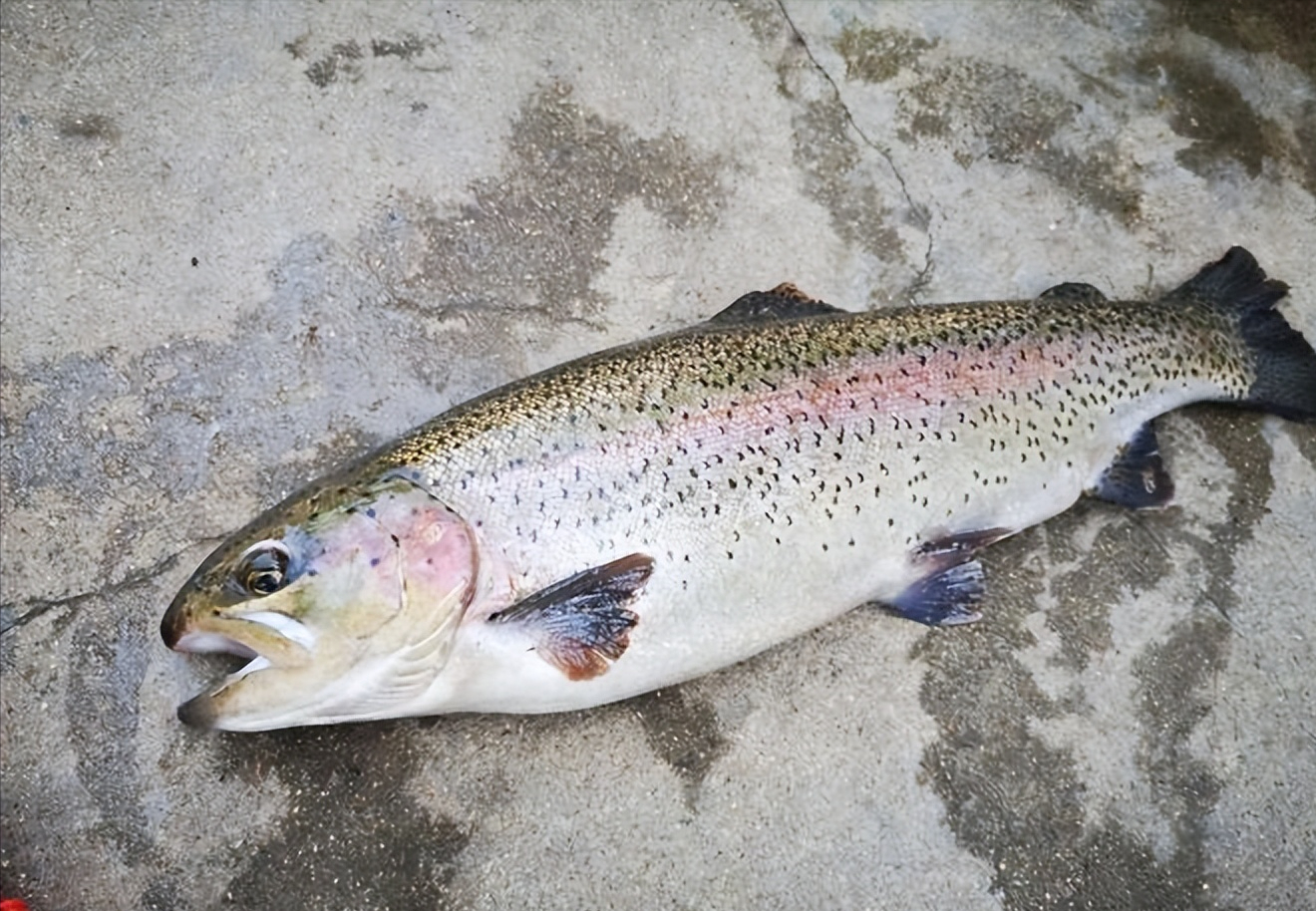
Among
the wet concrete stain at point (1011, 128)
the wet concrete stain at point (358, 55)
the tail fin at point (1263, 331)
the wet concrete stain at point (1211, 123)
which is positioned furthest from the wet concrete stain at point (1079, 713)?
the wet concrete stain at point (358, 55)

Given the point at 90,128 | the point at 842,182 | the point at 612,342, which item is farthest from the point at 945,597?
the point at 90,128

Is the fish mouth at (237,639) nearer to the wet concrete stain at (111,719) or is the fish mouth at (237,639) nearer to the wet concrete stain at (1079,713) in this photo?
the wet concrete stain at (111,719)

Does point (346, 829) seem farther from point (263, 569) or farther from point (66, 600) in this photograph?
point (66, 600)

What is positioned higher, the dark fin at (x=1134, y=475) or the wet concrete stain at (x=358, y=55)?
the wet concrete stain at (x=358, y=55)

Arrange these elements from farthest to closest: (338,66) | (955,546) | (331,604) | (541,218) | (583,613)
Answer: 1. (338,66)
2. (541,218)
3. (955,546)
4. (583,613)
5. (331,604)

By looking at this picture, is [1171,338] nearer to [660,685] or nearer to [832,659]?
[832,659]

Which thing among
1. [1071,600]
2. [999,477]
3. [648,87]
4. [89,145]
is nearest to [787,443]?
[999,477]

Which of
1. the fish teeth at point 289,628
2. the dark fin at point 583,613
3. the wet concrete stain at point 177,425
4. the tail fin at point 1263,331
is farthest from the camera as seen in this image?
the tail fin at point 1263,331
